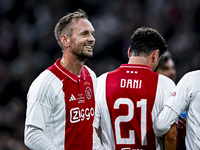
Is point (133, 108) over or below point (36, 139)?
over

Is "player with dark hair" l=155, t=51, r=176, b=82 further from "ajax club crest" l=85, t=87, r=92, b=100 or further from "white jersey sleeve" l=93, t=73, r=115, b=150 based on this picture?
"ajax club crest" l=85, t=87, r=92, b=100

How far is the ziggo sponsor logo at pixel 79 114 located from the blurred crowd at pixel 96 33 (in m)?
4.27

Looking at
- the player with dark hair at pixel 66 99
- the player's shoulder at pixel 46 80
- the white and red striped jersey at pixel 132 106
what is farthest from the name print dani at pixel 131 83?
the player's shoulder at pixel 46 80

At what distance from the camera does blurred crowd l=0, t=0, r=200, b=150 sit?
258 inches

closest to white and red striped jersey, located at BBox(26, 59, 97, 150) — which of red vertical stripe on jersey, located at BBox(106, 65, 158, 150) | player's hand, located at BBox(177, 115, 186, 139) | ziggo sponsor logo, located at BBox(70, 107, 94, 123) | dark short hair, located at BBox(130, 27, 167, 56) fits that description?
ziggo sponsor logo, located at BBox(70, 107, 94, 123)

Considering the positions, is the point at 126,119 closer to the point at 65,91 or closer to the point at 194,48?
the point at 65,91

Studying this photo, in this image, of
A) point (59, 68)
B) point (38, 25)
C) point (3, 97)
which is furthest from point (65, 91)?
point (38, 25)

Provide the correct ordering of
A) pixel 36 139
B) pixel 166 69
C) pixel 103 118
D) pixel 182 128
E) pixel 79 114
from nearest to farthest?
pixel 36 139 < pixel 79 114 < pixel 182 128 < pixel 103 118 < pixel 166 69

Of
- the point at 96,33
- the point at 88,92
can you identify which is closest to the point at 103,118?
the point at 88,92

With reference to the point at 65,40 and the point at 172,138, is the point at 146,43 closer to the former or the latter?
the point at 65,40

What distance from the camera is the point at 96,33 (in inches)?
282

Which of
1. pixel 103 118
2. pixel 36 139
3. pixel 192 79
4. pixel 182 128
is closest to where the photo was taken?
pixel 36 139

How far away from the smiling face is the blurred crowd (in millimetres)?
4237

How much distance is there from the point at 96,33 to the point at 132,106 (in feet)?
16.2
